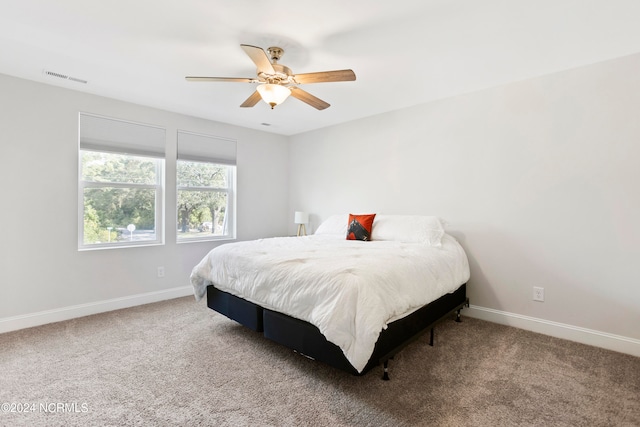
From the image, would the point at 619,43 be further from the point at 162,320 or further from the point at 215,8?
the point at 162,320

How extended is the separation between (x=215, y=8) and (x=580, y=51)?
2.73 m

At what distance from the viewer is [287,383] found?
1.98 metres

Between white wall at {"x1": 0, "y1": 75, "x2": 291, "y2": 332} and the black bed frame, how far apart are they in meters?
1.36

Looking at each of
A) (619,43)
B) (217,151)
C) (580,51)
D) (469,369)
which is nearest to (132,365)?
(469,369)

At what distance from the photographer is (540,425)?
1.61 m

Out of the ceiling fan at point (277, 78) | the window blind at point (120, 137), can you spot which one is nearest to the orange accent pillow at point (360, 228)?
the ceiling fan at point (277, 78)

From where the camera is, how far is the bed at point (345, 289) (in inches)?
69.0

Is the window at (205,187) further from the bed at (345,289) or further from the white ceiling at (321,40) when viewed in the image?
the bed at (345,289)

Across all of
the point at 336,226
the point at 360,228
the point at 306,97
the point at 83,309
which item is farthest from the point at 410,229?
the point at 83,309

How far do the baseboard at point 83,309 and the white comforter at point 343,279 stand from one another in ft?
3.60

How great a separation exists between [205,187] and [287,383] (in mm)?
3081

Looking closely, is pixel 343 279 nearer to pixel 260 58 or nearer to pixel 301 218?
pixel 260 58

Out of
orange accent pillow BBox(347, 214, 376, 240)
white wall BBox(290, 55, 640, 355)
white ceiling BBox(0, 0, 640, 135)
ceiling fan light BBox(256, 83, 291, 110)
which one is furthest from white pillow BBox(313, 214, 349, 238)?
ceiling fan light BBox(256, 83, 291, 110)

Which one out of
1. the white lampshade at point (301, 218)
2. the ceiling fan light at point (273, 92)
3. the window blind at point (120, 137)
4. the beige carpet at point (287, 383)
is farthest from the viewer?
the white lampshade at point (301, 218)
